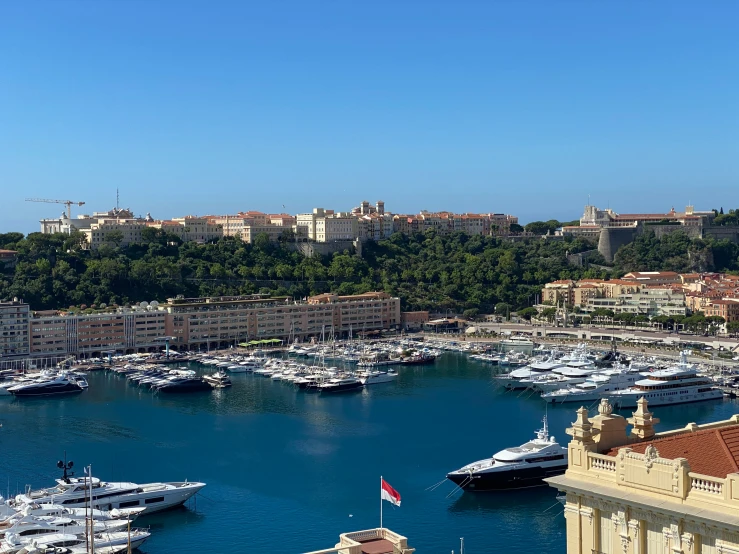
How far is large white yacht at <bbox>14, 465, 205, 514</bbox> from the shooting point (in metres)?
16.1

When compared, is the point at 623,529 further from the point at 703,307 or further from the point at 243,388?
the point at 703,307

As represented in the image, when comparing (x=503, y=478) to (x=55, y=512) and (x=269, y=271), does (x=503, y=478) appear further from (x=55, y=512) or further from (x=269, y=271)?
(x=269, y=271)

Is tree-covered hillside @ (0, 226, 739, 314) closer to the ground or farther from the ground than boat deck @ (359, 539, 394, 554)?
farther from the ground

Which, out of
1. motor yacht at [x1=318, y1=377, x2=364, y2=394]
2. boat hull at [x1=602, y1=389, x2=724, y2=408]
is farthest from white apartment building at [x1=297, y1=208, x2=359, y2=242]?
boat hull at [x1=602, y1=389, x2=724, y2=408]

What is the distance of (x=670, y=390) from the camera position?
26812 millimetres

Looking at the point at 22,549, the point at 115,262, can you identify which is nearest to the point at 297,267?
the point at 115,262

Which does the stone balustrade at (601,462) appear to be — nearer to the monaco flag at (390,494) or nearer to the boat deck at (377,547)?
the boat deck at (377,547)

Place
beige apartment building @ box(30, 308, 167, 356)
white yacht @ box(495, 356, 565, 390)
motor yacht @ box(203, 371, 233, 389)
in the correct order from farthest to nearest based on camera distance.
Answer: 1. beige apartment building @ box(30, 308, 167, 356)
2. motor yacht @ box(203, 371, 233, 389)
3. white yacht @ box(495, 356, 565, 390)

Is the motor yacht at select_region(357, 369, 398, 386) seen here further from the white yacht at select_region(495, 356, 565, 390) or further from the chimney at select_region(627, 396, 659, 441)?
the chimney at select_region(627, 396, 659, 441)

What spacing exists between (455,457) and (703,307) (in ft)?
85.5

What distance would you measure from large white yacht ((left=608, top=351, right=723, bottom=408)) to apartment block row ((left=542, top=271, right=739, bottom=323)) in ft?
48.6

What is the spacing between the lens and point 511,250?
184 ft

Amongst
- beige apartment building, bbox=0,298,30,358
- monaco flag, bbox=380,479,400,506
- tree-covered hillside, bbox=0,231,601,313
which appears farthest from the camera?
tree-covered hillside, bbox=0,231,601,313

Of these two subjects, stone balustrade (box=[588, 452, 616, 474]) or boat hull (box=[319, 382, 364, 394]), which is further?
boat hull (box=[319, 382, 364, 394])
